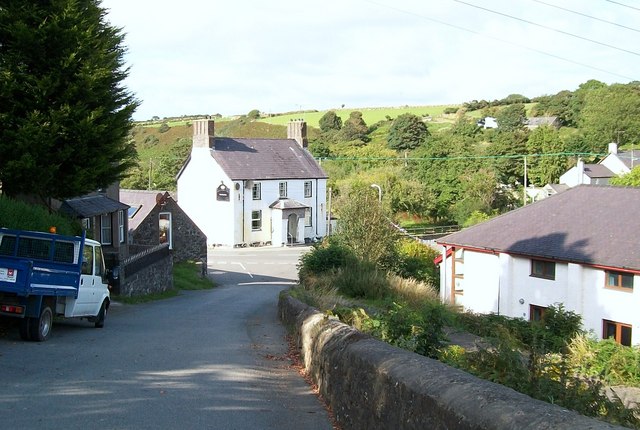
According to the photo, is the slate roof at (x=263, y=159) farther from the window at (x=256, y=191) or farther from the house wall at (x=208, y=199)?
the house wall at (x=208, y=199)

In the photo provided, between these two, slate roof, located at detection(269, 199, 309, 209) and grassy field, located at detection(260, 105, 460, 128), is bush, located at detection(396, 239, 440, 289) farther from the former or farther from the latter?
grassy field, located at detection(260, 105, 460, 128)

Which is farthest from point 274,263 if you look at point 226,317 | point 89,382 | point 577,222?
point 89,382

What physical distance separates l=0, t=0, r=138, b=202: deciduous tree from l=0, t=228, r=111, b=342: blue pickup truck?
525 cm

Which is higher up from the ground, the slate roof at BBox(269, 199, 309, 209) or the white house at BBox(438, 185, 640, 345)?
the slate roof at BBox(269, 199, 309, 209)

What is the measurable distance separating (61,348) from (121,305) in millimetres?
12079

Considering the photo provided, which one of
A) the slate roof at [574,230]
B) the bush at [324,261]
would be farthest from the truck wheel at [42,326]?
the slate roof at [574,230]

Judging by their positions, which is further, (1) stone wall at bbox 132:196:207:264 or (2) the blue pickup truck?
(1) stone wall at bbox 132:196:207:264

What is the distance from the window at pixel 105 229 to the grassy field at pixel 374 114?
4090 inches

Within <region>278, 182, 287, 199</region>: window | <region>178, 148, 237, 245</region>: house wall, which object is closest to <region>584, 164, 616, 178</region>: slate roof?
<region>278, 182, 287, 199</region>: window

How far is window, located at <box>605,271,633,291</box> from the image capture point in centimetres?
2911

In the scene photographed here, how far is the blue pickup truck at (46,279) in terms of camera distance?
13992mm

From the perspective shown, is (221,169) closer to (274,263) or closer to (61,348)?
(274,263)

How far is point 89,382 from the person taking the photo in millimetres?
10273

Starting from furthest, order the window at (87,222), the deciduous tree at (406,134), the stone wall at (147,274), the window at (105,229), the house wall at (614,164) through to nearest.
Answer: the deciduous tree at (406,134) → the house wall at (614,164) → the window at (105,229) → the window at (87,222) → the stone wall at (147,274)
